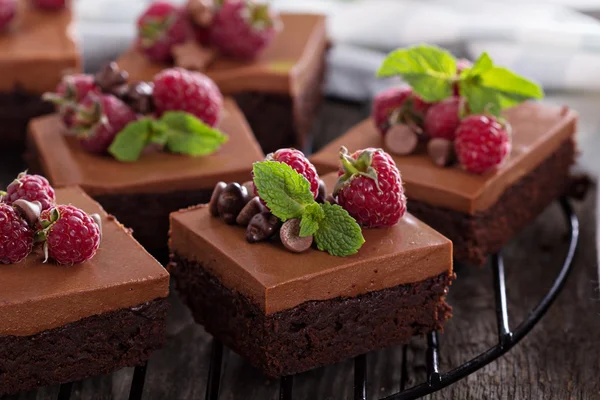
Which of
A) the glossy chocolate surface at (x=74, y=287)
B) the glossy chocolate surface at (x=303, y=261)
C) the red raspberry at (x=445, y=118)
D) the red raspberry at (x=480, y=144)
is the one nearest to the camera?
the glossy chocolate surface at (x=74, y=287)

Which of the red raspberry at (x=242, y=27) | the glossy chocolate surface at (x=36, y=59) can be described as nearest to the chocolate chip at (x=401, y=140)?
the red raspberry at (x=242, y=27)

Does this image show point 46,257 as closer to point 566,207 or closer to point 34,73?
point 34,73

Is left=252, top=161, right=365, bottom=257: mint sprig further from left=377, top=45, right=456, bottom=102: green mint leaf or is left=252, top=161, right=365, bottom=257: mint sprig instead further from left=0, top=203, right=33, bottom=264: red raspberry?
left=377, top=45, right=456, bottom=102: green mint leaf

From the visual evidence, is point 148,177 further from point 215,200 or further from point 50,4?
point 50,4

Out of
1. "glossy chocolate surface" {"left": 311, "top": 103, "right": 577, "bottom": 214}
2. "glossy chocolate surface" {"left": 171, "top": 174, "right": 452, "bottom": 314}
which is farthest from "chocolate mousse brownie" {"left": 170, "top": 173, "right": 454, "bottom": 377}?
"glossy chocolate surface" {"left": 311, "top": 103, "right": 577, "bottom": 214}

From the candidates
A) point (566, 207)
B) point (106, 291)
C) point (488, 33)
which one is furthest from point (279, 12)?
point (106, 291)

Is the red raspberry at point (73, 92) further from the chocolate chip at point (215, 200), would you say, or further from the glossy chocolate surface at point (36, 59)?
the chocolate chip at point (215, 200)
